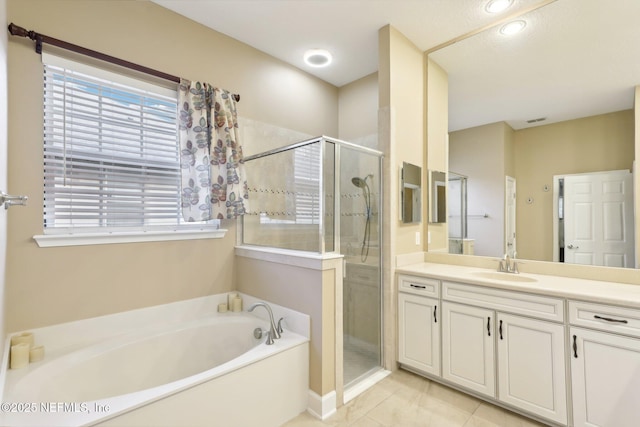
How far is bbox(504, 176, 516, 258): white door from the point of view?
2311 millimetres

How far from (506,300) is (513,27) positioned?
200 centimetres

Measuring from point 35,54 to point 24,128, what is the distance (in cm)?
45

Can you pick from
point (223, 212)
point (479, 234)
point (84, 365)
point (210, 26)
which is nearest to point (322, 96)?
point (210, 26)

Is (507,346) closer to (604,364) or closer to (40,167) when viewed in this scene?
(604,364)

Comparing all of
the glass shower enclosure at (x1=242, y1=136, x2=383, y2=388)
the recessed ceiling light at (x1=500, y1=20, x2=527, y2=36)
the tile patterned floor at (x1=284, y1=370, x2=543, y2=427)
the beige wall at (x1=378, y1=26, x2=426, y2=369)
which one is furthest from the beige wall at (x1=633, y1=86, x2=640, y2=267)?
the glass shower enclosure at (x1=242, y1=136, x2=383, y2=388)

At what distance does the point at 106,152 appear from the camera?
2.02 meters

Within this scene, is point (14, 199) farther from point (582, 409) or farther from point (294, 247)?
point (582, 409)

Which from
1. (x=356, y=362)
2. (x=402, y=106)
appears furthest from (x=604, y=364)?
(x=402, y=106)

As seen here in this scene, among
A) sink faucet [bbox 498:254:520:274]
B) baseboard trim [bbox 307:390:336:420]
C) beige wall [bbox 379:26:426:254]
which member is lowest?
baseboard trim [bbox 307:390:336:420]

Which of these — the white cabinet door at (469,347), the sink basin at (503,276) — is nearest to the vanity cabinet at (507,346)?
the white cabinet door at (469,347)

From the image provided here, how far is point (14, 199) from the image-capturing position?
117 centimetres

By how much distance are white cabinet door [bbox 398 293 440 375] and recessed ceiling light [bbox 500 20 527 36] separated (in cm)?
212

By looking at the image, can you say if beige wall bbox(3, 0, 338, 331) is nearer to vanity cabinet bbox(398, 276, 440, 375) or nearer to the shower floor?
the shower floor

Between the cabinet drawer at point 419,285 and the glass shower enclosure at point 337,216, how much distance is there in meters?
0.20
